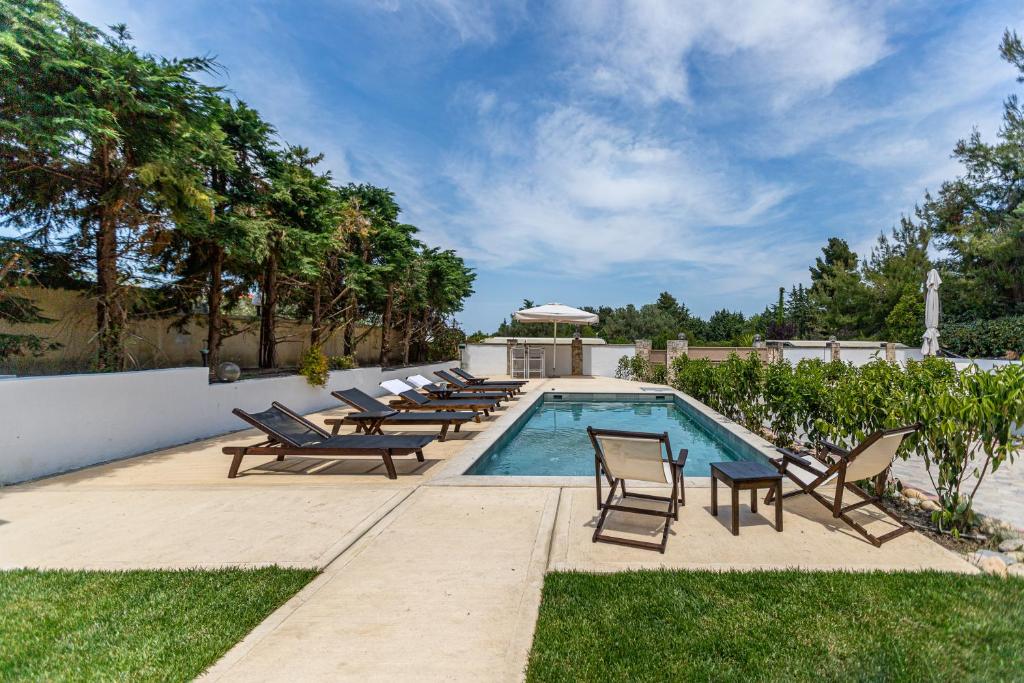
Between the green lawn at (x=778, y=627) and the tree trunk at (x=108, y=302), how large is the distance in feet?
27.1

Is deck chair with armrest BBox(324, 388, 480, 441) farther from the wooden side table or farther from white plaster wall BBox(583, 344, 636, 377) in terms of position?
white plaster wall BBox(583, 344, 636, 377)

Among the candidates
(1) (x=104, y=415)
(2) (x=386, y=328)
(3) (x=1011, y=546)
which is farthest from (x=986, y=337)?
(1) (x=104, y=415)

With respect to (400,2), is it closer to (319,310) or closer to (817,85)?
(319,310)

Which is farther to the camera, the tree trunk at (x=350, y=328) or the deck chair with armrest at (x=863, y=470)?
the tree trunk at (x=350, y=328)

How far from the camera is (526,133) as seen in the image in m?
15.6

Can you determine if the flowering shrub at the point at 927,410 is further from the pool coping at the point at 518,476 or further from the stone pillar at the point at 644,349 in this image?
the stone pillar at the point at 644,349

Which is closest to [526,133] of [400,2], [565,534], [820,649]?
[400,2]

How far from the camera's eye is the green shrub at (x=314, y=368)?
11.4m

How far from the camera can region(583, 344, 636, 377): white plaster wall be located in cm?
2097

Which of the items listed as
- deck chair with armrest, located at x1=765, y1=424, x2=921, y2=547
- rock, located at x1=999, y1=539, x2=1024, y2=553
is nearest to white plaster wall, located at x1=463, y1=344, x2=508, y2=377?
deck chair with armrest, located at x1=765, y1=424, x2=921, y2=547

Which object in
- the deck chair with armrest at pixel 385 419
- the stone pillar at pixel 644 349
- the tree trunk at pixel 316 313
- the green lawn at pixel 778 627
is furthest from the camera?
the stone pillar at pixel 644 349

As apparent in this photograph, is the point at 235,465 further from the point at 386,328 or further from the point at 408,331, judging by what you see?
the point at 408,331

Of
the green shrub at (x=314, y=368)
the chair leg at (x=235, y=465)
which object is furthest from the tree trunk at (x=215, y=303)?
the chair leg at (x=235, y=465)

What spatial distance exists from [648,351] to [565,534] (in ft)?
54.2
